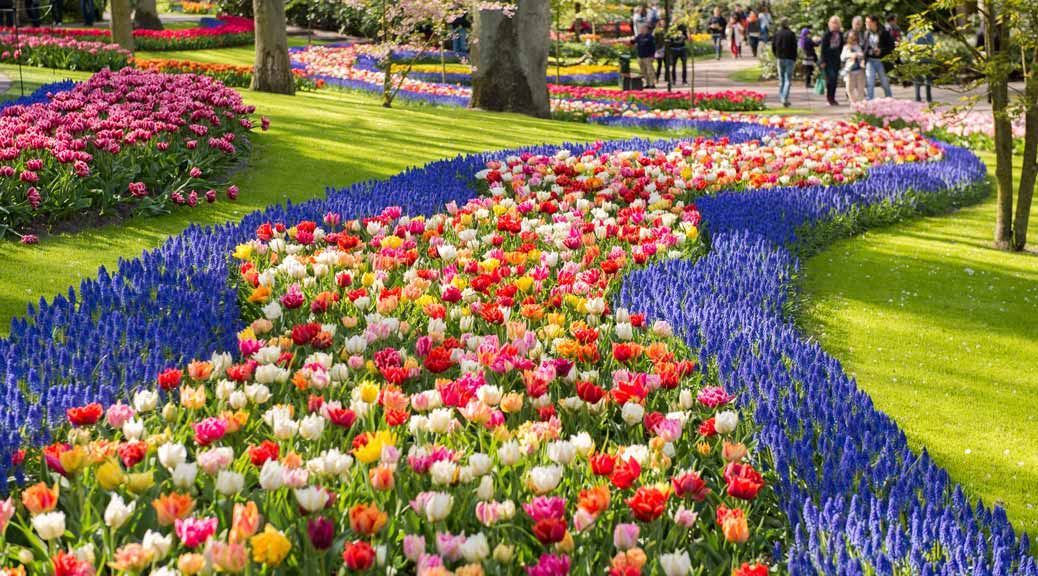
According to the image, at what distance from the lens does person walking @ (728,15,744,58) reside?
4191cm

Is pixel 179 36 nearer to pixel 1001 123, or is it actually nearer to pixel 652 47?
pixel 652 47

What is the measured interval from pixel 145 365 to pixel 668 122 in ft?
44.9

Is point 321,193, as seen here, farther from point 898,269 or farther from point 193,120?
point 898,269

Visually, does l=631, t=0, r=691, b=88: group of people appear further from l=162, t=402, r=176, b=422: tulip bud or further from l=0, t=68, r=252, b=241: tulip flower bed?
l=162, t=402, r=176, b=422: tulip bud

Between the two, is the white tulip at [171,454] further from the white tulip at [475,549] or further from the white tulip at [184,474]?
the white tulip at [475,549]

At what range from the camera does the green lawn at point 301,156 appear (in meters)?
6.75

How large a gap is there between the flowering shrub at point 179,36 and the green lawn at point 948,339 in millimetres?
21061

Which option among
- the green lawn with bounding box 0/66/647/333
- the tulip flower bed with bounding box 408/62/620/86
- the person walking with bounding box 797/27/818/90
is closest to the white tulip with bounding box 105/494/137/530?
the green lawn with bounding box 0/66/647/333

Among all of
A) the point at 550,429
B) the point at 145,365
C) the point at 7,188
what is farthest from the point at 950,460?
the point at 7,188

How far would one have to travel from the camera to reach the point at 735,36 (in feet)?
138

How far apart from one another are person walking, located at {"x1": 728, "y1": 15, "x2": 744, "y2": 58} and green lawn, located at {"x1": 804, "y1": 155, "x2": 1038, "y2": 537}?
34.2 meters

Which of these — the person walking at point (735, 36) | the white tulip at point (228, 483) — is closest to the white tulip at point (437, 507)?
the white tulip at point (228, 483)

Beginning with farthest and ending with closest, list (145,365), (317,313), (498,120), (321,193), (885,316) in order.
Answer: (498,120) → (321,193) → (885,316) → (317,313) → (145,365)

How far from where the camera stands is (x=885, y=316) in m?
6.55
